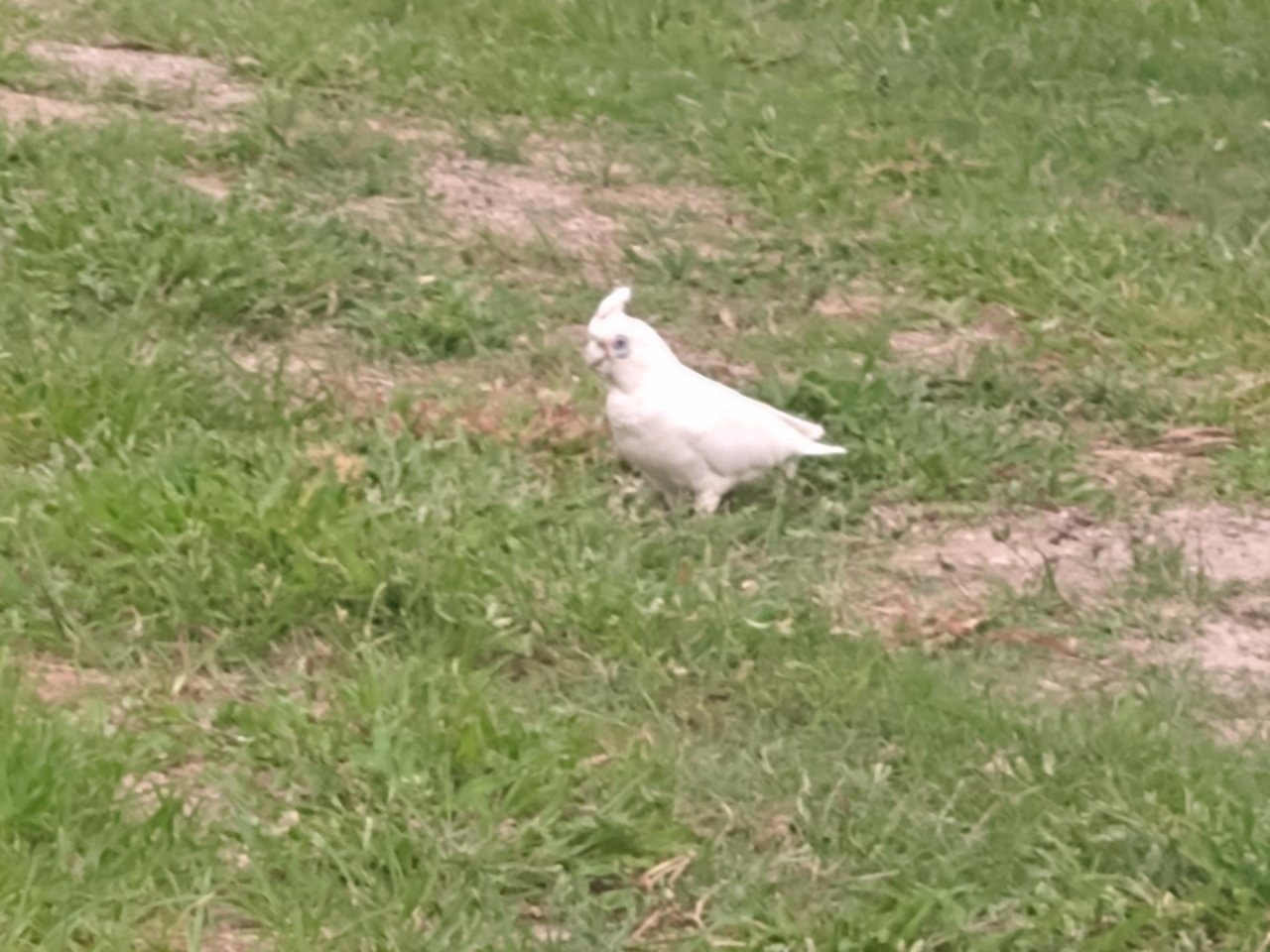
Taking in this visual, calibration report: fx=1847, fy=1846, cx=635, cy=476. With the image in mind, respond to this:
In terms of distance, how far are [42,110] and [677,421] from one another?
2.97 m

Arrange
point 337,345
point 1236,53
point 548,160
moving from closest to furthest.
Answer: point 337,345 < point 548,160 < point 1236,53

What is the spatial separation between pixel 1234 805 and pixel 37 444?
7.87ft

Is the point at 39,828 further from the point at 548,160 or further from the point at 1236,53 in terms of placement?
the point at 1236,53

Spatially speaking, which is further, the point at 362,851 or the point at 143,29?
the point at 143,29

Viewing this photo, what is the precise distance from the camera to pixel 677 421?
148 inches

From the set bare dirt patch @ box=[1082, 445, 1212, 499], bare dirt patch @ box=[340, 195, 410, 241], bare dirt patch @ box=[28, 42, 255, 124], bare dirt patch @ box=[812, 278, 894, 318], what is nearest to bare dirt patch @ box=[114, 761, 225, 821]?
bare dirt patch @ box=[1082, 445, 1212, 499]

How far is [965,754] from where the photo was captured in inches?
120

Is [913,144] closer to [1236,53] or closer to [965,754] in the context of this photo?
[1236,53]

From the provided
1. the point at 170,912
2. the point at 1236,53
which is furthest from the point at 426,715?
the point at 1236,53

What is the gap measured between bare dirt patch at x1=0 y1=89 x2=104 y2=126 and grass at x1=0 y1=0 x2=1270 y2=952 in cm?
12

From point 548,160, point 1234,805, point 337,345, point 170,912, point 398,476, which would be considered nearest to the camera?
point 170,912

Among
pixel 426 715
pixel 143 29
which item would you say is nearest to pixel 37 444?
pixel 426 715

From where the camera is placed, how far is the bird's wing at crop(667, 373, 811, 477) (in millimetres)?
3750

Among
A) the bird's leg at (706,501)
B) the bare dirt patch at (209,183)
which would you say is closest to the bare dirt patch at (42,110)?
the bare dirt patch at (209,183)
